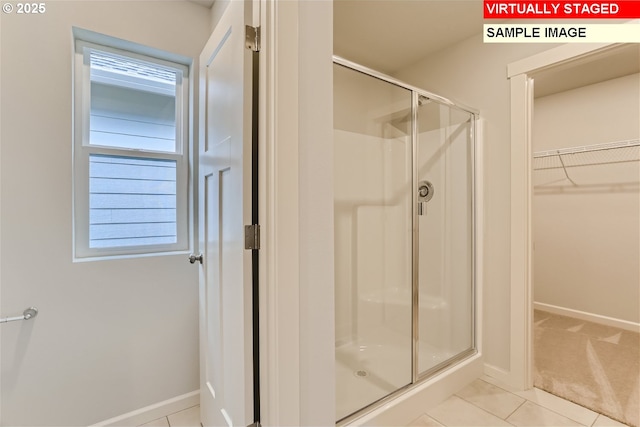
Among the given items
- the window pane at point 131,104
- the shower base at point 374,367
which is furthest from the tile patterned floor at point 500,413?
the window pane at point 131,104

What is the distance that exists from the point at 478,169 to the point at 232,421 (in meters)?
2.08

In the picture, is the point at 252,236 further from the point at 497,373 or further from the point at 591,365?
the point at 591,365

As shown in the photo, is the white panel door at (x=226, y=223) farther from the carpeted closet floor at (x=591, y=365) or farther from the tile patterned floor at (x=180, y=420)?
→ the carpeted closet floor at (x=591, y=365)

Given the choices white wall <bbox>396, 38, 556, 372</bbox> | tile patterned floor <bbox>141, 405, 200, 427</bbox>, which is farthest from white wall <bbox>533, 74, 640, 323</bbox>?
tile patterned floor <bbox>141, 405, 200, 427</bbox>

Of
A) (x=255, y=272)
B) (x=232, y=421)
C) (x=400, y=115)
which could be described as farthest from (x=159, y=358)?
(x=400, y=115)

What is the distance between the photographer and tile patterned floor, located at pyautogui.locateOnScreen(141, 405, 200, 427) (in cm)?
162

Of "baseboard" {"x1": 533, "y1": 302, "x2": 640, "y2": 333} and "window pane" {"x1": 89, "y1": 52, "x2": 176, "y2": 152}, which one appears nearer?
"window pane" {"x1": 89, "y1": 52, "x2": 176, "y2": 152}

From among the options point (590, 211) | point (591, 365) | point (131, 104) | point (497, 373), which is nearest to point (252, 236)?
point (131, 104)

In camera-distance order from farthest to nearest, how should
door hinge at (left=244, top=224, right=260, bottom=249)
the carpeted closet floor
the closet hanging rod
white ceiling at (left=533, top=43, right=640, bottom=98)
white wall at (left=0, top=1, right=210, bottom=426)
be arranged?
the closet hanging rod, white ceiling at (left=533, top=43, right=640, bottom=98), the carpeted closet floor, white wall at (left=0, top=1, right=210, bottom=426), door hinge at (left=244, top=224, right=260, bottom=249)

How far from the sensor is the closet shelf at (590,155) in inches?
108

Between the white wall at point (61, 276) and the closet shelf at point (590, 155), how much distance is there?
3.62 m

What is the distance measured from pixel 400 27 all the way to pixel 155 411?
111 inches

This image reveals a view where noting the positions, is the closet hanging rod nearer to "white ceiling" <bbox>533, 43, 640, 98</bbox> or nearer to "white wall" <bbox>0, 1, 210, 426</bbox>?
"white ceiling" <bbox>533, 43, 640, 98</bbox>

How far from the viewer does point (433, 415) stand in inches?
65.9
